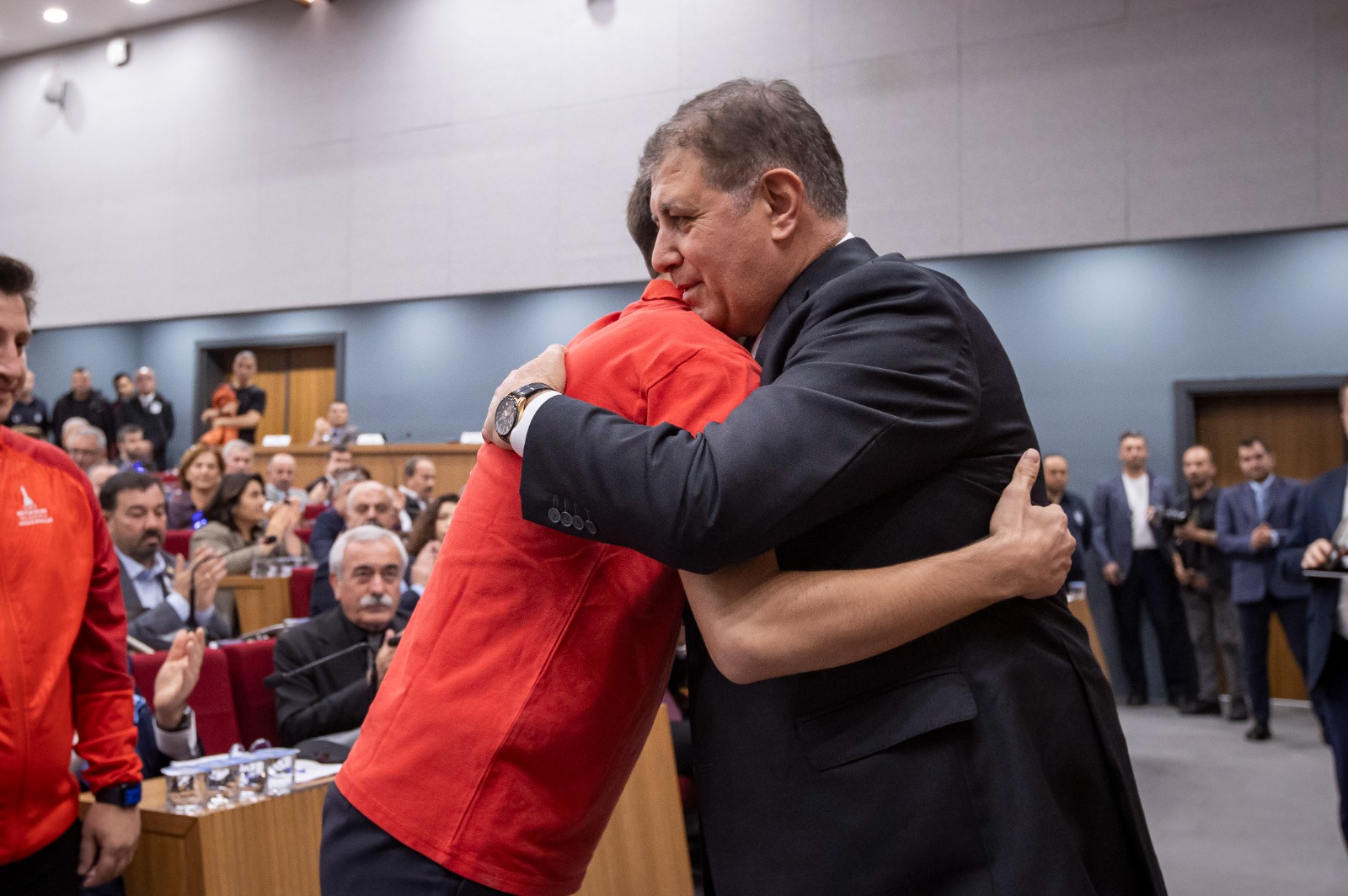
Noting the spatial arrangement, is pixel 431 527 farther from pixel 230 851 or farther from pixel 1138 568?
pixel 1138 568

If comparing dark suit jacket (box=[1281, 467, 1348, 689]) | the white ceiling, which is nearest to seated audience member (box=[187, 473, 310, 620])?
dark suit jacket (box=[1281, 467, 1348, 689])

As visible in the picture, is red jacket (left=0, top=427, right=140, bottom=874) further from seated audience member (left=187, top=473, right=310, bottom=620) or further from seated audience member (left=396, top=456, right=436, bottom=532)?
seated audience member (left=396, top=456, right=436, bottom=532)

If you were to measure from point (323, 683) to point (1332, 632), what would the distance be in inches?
126

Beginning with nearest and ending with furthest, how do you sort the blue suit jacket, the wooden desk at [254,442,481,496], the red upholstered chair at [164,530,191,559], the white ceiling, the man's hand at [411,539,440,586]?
the man's hand at [411,539,440,586]
the red upholstered chair at [164,530,191,559]
the blue suit jacket
the wooden desk at [254,442,481,496]
the white ceiling

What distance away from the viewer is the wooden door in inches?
312

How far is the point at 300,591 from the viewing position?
223 inches

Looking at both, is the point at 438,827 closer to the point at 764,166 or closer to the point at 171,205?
the point at 764,166

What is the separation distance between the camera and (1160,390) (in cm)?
809

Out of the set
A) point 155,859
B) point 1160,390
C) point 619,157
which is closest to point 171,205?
point 619,157

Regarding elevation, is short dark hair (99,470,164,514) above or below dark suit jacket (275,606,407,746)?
above

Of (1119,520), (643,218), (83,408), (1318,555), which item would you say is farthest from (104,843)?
(83,408)

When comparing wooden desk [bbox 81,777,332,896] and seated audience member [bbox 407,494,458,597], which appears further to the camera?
seated audience member [bbox 407,494,458,597]

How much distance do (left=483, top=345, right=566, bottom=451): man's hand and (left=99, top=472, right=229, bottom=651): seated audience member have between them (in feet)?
→ 11.4

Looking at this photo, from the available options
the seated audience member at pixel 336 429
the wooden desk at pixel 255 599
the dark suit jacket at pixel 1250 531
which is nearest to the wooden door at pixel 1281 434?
the dark suit jacket at pixel 1250 531
